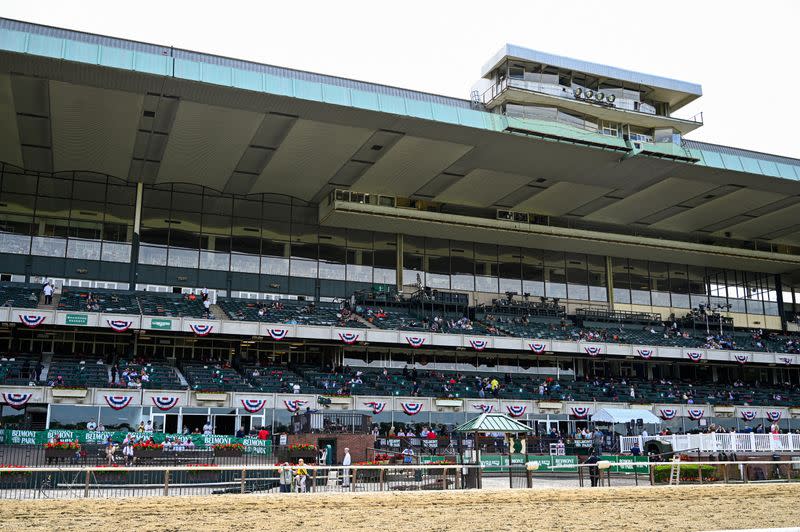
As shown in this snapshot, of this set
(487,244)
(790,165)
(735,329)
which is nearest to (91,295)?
(487,244)

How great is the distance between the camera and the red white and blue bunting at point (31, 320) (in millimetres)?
41250

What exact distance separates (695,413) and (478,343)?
14485mm

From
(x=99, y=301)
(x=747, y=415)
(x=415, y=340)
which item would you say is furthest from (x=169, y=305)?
(x=747, y=415)

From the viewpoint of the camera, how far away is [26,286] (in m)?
46.2

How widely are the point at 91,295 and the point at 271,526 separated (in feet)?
100

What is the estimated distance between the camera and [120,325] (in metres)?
43.1

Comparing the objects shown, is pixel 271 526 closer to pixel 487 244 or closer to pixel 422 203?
pixel 422 203

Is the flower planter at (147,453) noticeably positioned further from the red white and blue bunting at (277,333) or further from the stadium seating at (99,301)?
the red white and blue bunting at (277,333)

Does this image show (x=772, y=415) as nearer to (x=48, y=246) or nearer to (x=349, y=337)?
(x=349, y=337)

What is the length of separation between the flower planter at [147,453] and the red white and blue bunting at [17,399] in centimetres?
1096

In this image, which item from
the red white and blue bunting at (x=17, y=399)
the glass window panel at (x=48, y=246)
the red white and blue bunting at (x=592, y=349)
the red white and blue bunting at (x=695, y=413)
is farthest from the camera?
the red white and blue bunting at (x=592, y=349)

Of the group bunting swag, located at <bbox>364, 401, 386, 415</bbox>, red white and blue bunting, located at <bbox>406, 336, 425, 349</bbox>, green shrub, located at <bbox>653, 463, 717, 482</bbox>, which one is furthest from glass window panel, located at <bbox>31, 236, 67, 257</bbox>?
green shrub, located at <bbox>653, 463, 717, 482</bbox>

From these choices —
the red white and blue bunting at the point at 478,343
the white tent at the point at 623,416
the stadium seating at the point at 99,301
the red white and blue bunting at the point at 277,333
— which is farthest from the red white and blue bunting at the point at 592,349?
the stadium seating at the point at 99,301

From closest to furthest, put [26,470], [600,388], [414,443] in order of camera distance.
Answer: [26,470], [414,443], [600,388]
